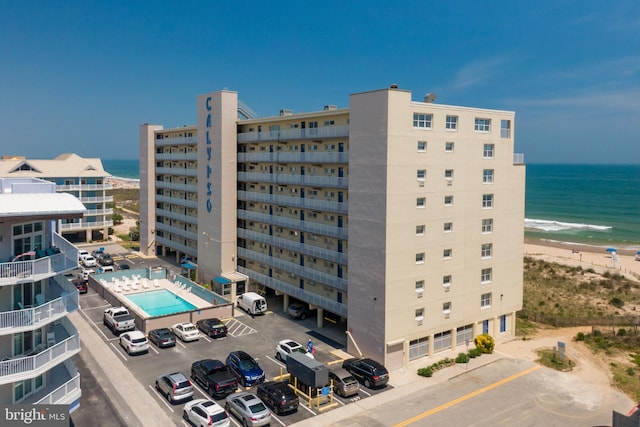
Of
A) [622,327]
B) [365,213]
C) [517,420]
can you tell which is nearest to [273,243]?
[365,213]

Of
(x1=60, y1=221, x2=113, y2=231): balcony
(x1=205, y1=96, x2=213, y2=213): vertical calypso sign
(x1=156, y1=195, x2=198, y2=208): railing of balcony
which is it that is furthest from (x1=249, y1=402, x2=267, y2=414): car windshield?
(x1=60, y1=221, x2=113, y2=231): balcony

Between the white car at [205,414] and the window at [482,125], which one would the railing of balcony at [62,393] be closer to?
the white car at [205,414]

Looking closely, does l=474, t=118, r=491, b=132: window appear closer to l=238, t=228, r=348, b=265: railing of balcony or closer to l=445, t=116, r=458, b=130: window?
l=445, t=116, r=458, b=130: window

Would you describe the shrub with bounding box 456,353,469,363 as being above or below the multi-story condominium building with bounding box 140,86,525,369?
below

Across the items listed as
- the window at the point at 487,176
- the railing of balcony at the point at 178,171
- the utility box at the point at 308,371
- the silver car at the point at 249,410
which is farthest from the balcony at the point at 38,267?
the railing of balcony at the point at 178,171

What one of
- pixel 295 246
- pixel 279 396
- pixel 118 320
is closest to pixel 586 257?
pixel 295 246

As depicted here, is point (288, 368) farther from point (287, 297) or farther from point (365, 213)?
point (287, 297)
